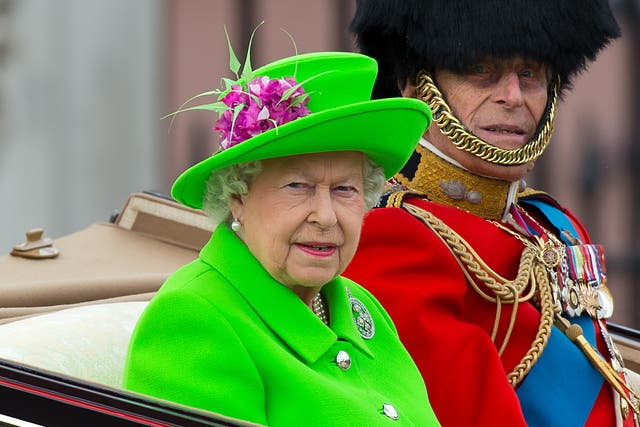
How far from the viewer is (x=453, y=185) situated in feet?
10.3

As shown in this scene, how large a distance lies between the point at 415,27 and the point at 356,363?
844 millimetres

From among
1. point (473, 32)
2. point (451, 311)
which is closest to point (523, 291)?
point (451, 311)

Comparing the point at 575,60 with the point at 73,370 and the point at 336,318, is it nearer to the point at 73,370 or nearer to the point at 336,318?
the point at 336,318

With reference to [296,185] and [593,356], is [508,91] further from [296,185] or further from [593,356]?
[296,185]

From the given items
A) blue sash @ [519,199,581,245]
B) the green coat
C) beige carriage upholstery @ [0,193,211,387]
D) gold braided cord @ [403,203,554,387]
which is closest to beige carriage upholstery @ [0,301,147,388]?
beige carriage upholstery @ [0,193,211,387]

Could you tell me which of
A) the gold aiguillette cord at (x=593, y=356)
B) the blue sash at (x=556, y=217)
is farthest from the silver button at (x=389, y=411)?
the blue sash at (x=556, y=217)

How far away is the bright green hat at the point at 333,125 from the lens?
7.90 feet

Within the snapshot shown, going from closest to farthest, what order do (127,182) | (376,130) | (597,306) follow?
(376,130) < (597,306) < (127,182)

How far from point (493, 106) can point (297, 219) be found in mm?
756

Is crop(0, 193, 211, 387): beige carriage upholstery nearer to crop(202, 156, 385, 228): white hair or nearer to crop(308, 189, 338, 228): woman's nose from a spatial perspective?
crop(202, 156, 385, 228): white hair

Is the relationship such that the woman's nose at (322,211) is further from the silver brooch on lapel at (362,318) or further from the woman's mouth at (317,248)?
the silver brooch on lapel at (362,318)

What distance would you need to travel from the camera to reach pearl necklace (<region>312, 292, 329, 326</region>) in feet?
8.60

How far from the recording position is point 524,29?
311 centimetres

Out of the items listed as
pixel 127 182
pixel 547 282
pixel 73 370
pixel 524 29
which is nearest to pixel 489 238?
pixel 547 282
